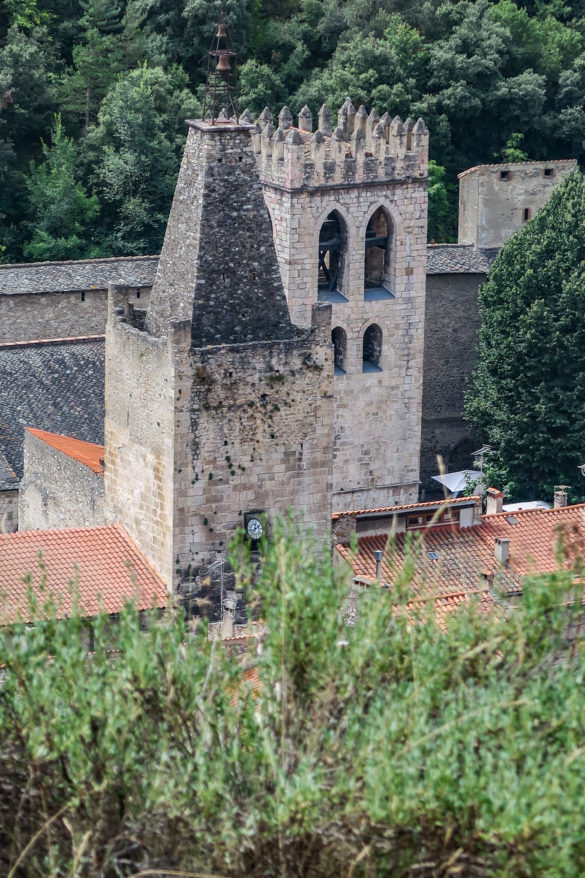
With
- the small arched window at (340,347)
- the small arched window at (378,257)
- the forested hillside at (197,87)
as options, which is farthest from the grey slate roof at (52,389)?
the forested hillside at (197,87)

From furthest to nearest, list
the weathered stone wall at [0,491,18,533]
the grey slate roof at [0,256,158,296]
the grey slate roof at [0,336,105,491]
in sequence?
the grey slate roof at [0,256,158,296], the grey slate roof at [0,336,105,491], the weathered stone wall at [0,491,18,533]

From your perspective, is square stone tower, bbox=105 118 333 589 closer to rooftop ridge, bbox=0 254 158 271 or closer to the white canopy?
the white canopy

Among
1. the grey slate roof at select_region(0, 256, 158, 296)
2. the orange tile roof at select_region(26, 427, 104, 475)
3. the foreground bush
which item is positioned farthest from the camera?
the grey slate roof at select_region(0, 256, 158, 296)

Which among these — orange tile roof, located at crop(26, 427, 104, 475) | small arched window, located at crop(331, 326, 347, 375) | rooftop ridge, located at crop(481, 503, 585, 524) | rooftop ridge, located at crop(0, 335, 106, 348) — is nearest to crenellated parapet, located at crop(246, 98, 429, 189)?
small arched window, located at crop(331, 326, 347, 375)

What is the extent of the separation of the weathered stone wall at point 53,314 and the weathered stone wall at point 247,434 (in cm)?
1952

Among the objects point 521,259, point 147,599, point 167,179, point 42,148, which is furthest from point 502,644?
point 42,148

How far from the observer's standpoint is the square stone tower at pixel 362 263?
145ft

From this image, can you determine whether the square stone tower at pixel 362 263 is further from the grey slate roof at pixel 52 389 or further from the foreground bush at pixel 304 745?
the foreground bush at pixel 304 745

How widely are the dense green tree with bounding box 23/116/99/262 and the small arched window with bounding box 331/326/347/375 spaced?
13522 millimetres

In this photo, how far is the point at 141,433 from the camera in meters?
31.8

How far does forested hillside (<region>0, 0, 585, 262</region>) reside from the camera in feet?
191

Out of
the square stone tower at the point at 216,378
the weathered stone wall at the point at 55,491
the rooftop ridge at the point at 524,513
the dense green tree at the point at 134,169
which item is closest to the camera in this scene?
the square stone tower at the point at 216,378

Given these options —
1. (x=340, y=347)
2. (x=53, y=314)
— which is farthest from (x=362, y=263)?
(x=53, y=314)

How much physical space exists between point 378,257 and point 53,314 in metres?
9.01
